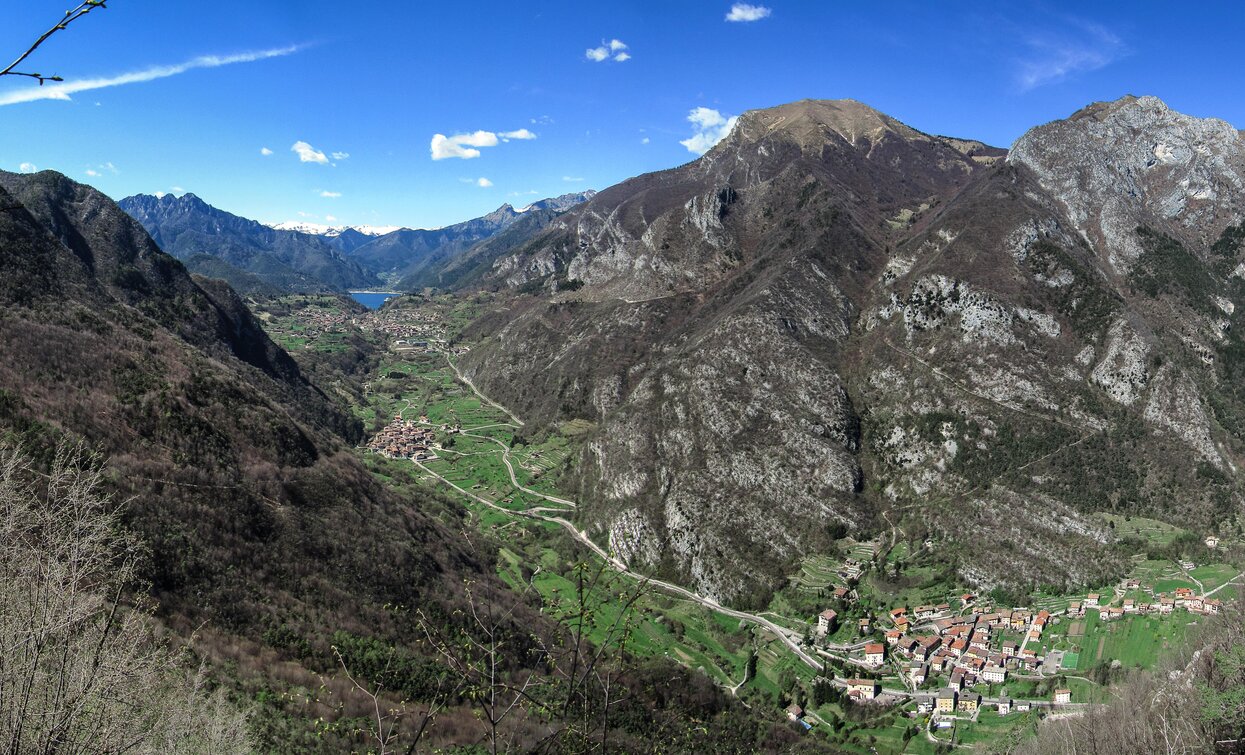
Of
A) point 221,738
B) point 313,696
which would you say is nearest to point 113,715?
point 221,738

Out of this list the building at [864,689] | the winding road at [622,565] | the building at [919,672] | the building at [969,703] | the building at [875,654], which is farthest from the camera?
the winding road at [622,565]

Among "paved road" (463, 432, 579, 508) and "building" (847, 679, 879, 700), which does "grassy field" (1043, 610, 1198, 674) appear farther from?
"paved road" (463, 432, 579, 508)

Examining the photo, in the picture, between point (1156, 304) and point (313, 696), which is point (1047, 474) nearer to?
point (1156, 304)

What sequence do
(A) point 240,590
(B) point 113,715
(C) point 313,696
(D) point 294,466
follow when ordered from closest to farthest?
1. (B) point 113,715
2. (C) point 313,696
3. (A) point 240,590
4. (D) point 294,466

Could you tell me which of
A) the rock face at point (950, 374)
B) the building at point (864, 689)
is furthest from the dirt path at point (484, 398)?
the building at point (864, 689)

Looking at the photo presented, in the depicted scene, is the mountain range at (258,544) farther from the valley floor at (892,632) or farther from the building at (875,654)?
the building at (875,654)
